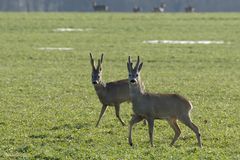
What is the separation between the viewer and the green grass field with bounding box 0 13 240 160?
1395 cm

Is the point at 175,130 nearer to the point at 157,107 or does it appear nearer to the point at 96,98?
the point at 157,107

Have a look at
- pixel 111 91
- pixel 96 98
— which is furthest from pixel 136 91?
pixel 96 98

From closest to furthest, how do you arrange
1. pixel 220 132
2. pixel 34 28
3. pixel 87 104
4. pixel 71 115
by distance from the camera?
1. pixel 220 132
2. pixel 71 115
3. pixel 87 104
4. pixel 34 28

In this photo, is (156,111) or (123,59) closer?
(156,111)

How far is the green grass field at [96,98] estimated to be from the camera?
13945 millimetres

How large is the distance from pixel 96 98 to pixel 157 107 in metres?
7.22

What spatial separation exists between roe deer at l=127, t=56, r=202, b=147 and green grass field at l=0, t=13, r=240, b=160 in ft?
1.48

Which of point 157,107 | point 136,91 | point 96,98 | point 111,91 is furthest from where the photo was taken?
point 96,98

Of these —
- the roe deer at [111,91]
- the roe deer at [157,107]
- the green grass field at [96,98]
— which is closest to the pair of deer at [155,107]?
the roe deer at [157,107]

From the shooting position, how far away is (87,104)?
20188 millimetres

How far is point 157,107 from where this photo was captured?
566 inches

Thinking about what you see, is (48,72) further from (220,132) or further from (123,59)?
(220,132)

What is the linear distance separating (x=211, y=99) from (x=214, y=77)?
20.5 feet

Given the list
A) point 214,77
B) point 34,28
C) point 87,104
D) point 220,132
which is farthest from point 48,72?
point 34,28
